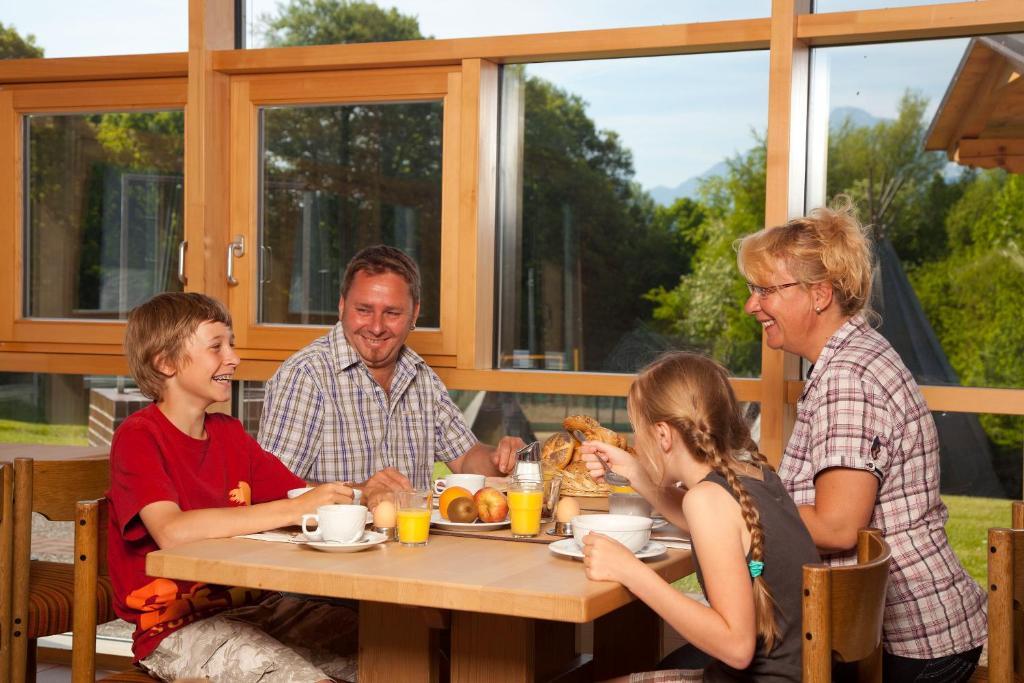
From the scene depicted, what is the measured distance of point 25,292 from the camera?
13.7 feet

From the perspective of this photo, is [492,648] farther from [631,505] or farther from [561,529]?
[631,505]

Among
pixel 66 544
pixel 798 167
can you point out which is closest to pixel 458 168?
pixel 798 167

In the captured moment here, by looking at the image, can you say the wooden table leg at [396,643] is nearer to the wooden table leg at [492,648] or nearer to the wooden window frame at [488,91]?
the wooden table leg at [492,648]

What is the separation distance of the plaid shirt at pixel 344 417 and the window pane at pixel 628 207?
60 centimetres

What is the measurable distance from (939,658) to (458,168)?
6.76ft

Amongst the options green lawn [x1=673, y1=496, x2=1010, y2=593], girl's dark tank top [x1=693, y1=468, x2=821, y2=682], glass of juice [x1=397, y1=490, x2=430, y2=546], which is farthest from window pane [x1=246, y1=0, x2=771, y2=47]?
girl's dark tank top [x1=693, y1=468, x2=821, y2=682]

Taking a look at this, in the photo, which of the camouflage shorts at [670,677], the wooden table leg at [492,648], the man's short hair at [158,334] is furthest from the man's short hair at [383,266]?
the camouflage shorts at [670,677]

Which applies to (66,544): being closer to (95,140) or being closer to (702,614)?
(95,140)

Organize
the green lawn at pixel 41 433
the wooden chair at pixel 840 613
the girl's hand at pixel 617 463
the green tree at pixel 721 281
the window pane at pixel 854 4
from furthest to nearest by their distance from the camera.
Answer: the green lawn at pixel 41 433 → the green tree at pixel 721 281 → the window pane at pixel 854 4 → the girl's hand at pixel 617 463 → the wooden chair at pixel 840 613

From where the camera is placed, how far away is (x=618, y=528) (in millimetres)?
1984

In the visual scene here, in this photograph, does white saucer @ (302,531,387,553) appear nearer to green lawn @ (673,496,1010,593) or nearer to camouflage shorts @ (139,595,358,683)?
camouflage shorts @ (139,595,358,683)

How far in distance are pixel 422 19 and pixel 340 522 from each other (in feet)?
7.65

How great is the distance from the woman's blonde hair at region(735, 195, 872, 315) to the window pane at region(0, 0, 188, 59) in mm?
2348

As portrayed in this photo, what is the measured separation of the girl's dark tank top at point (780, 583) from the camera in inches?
72.4
